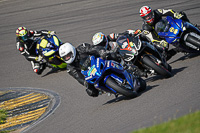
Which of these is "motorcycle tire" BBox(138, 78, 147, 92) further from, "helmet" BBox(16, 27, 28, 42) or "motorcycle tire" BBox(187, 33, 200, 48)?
"helmet" BBox(16, 27, 28, 42)

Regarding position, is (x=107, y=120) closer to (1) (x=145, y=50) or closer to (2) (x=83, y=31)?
(1) (x=145, y=50)

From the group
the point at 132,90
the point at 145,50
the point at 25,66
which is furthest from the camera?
the point at 25,66

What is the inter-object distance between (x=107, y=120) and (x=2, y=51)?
11173 millimetres

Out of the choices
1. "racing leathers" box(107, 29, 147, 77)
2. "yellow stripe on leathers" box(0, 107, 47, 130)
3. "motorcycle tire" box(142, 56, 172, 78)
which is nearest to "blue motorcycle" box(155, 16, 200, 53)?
"racing leathers" box(107, 29, 147, 77)

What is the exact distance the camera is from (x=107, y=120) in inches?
287

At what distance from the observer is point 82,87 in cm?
1060

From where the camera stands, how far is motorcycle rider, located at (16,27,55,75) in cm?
1277

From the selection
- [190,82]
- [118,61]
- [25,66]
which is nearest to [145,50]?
[118,61]

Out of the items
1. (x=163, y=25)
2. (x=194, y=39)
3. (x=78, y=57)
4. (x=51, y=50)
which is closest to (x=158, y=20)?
(x=163, y=25)

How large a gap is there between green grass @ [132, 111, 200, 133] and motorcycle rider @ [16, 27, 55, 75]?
7880 mm

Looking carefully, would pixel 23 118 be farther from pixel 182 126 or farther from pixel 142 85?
pixel 182 126

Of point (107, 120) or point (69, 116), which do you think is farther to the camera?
point (69, 116)

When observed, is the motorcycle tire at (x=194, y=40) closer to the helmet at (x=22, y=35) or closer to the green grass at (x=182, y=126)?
the green grass at (x=182, y=126)

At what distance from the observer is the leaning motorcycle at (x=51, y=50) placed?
12.2 m
